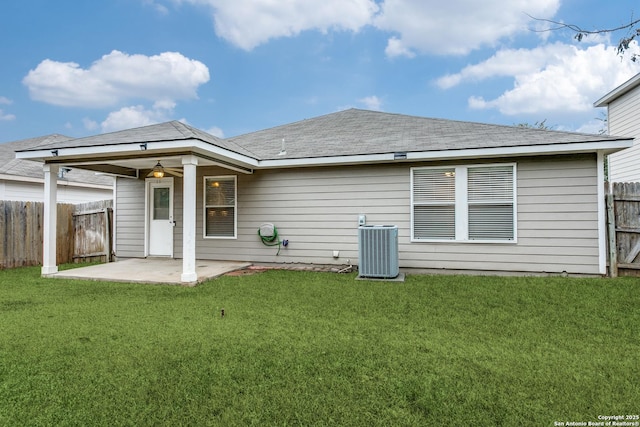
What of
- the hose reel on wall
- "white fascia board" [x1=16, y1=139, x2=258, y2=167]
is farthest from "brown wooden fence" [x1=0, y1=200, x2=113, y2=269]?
the hose reel on wall

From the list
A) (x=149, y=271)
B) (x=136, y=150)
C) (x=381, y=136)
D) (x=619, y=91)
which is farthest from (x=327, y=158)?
(x=619, y=91)

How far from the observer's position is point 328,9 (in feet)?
35.9

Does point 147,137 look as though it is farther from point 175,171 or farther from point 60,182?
point 60,182

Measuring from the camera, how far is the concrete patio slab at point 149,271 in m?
5.94

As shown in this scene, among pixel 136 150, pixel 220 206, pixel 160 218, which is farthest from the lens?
pixel 160 218

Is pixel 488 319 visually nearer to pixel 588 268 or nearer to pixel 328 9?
pixel 588 268

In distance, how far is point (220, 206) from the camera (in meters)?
7.80

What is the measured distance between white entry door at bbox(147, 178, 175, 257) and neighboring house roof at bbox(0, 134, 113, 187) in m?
3.83

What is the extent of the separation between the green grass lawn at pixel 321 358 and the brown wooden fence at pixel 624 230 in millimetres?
1254

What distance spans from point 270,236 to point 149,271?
2.37 meters

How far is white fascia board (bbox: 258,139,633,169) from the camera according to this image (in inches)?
218

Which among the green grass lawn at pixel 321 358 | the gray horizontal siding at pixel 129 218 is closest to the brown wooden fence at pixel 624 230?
the green grass lawn at pixel 321 358

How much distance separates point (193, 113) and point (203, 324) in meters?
17.7

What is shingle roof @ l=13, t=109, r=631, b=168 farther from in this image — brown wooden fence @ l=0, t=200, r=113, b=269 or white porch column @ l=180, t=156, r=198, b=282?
brown wooden fence @ l=0, t=200, r=113, b=269
